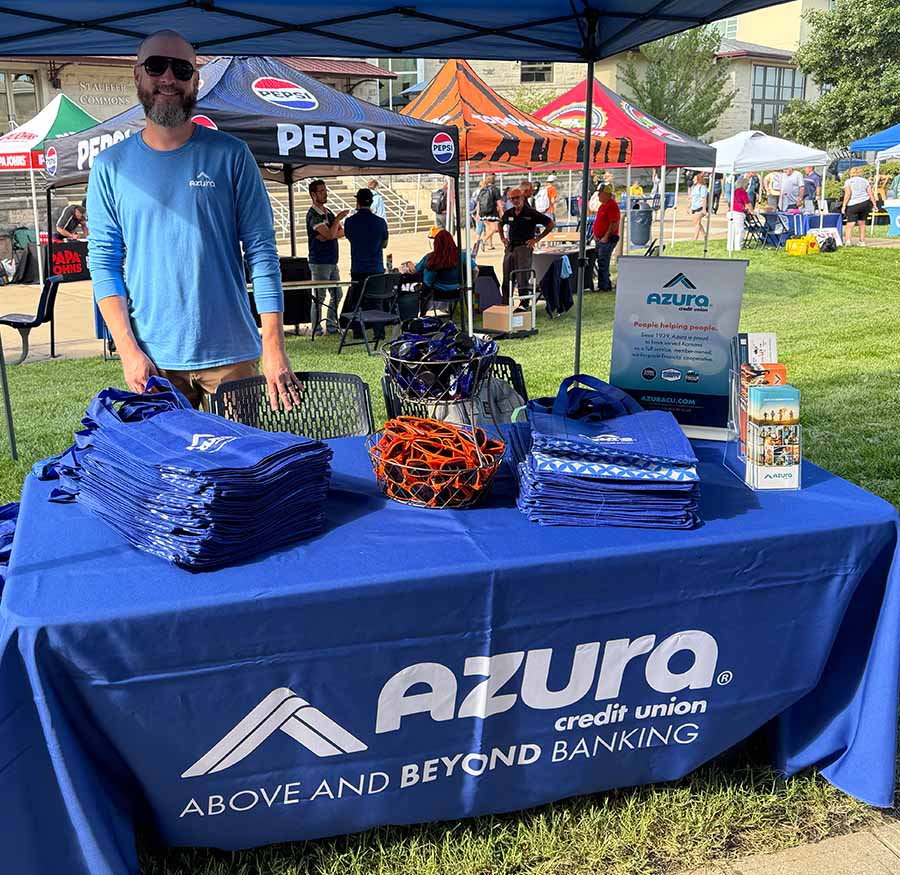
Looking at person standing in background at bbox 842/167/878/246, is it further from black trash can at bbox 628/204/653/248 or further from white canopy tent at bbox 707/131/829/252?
black trash can at bbox 628/204/653/248

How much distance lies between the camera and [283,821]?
1957 millimetres

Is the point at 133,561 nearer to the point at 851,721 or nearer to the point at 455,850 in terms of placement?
the point at 455,850

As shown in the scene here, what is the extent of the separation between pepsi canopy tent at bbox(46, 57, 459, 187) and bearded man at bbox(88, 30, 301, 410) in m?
4.46

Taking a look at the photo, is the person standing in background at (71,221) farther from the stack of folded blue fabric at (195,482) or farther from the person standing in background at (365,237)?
the stack of folded blue fabric at (195,482)

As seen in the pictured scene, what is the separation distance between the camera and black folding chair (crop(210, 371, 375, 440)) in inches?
117

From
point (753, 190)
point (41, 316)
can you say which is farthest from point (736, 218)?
point (41, 316)

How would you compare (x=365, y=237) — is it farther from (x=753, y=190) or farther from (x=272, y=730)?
(x=753, y=190)

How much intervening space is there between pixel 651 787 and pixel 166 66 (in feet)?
7.72

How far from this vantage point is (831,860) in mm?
2135

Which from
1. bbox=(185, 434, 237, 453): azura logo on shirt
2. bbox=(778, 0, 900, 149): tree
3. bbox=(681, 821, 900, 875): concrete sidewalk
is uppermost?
bbox=(778, 0, 900, 149): tree

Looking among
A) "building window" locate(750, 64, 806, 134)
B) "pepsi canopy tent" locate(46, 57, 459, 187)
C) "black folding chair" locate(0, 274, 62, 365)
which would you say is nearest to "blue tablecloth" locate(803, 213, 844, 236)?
"pepsi canopy tent" locate(46, 57, 459, 187)

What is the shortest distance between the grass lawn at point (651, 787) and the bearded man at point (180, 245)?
4.06 ft

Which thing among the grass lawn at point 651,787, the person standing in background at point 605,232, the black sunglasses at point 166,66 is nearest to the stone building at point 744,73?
the person standing in background at point 605,232

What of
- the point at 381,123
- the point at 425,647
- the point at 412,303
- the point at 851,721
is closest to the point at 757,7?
the point at 851,721
